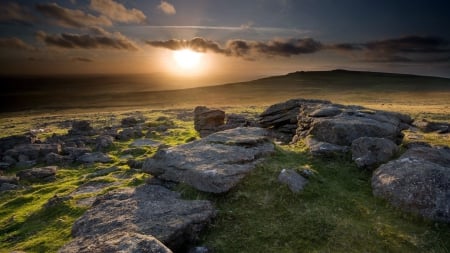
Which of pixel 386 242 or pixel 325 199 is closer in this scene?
pixel 386 242

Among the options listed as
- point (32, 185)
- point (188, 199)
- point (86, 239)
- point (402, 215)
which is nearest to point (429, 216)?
point (402, 215)

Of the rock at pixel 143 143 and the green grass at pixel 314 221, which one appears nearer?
the green grass at pixel 314 221

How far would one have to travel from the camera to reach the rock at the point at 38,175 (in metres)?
26.0

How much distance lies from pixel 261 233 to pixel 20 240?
11.1 metres

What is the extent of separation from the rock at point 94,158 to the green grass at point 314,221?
56.5 ft

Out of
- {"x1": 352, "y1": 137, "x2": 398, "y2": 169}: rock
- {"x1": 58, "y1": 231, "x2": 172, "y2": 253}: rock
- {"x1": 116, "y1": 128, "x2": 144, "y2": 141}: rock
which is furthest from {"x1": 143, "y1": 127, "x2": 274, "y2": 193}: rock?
{"x1": 116, "y1": 128, "x2": 144, "y2": 141}: rock

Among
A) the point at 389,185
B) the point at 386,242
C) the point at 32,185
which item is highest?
the point at 389,185

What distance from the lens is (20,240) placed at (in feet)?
50.8

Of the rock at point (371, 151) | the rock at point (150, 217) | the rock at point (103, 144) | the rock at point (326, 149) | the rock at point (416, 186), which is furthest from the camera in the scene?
the rock at point (103, 144)

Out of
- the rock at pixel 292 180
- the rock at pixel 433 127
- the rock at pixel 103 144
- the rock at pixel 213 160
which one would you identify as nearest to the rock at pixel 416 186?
the rock at pixel 292 180

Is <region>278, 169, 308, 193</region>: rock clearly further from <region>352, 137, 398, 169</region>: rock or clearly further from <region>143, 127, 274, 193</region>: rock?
<region>352, 137, 398, 169</region>: rock

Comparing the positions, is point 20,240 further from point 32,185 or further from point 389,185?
point 389,185

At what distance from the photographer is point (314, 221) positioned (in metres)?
13.1

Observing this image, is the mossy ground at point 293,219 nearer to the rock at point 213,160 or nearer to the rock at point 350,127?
the rock at point 213,160
